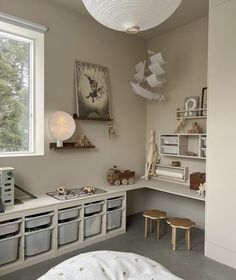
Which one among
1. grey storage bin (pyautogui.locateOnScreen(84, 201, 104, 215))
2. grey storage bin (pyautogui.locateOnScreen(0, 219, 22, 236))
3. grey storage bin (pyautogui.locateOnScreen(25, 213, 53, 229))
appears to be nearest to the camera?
grey storage bin (pyautogui.locateOnScreen(0, 219, 22, 236))

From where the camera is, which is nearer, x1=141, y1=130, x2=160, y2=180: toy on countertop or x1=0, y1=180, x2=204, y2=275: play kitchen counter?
x1=0, y1=180, x2=204, y2=275: play kitchen counter

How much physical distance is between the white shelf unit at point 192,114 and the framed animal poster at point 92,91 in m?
0.97

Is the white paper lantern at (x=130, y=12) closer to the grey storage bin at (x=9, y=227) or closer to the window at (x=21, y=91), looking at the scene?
the window at (x=21, y=91)

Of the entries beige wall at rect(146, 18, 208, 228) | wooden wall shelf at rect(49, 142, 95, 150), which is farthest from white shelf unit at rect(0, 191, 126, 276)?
beige wall at rect(146, 18, 208, 228)

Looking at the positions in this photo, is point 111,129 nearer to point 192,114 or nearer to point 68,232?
point 192,114

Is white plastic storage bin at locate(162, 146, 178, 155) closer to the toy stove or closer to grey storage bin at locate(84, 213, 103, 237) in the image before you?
the toy stove

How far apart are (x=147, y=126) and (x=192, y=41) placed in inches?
54.8

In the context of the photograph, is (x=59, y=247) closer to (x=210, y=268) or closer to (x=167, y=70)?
(x=210, y=268)

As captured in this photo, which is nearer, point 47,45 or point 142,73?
point 47,45

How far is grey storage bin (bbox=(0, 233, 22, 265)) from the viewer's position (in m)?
2.21

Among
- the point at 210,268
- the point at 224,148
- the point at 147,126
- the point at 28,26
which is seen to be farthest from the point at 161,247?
the point at 28,26

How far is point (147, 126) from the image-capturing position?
401 centimetres

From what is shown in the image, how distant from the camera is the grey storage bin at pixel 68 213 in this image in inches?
101

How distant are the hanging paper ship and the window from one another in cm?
129
